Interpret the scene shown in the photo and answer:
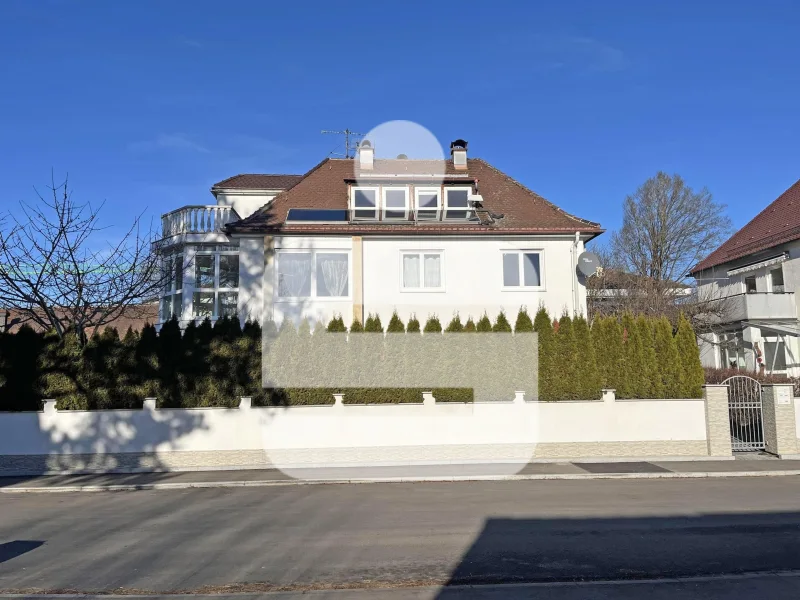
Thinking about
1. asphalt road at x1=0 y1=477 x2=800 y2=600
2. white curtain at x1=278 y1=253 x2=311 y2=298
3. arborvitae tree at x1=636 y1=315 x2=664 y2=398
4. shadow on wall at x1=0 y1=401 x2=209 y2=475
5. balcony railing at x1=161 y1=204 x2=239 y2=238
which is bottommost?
asphalt road at x1=0 y1=477 x2=800 y2=600

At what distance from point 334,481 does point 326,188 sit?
13789mm

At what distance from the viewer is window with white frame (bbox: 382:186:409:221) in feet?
74.4

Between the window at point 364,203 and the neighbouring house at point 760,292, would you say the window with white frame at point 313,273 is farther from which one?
the neighbouring house at point 760,292

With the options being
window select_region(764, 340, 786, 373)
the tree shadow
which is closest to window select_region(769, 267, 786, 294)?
window select_region(764, 340, 786, 373)

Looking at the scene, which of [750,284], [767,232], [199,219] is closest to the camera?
[199,219]

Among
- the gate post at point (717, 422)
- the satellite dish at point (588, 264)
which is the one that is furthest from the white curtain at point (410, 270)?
the gate post at point (717, 422)

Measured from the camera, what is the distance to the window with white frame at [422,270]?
848 inches

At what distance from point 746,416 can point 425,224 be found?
11466 millimetres

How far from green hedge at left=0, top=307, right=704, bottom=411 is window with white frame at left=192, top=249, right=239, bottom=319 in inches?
207

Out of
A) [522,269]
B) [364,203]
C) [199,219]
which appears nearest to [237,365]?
[199,219]

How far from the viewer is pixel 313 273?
2136 centimetres

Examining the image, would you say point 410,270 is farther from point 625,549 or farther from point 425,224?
point 625,549

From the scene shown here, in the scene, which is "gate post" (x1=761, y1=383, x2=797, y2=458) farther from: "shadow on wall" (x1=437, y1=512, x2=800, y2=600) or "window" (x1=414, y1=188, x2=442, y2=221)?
"window" (x1=414, y1=188, x2=442, y2=221)

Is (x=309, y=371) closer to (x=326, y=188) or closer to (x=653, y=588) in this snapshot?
(x=326, y=188)
